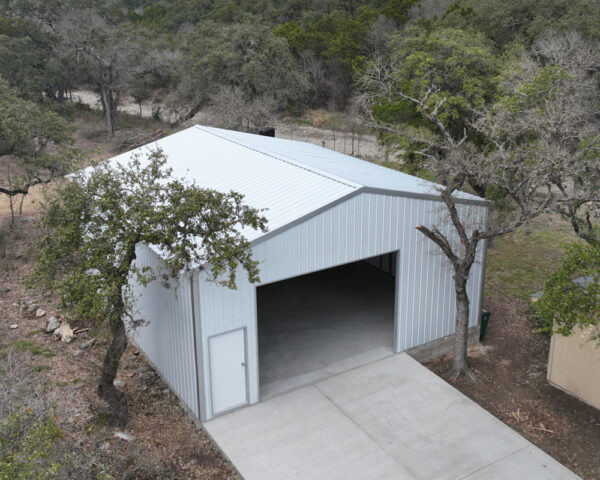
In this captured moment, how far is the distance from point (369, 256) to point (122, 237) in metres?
4.87

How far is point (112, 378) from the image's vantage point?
33.3 feet

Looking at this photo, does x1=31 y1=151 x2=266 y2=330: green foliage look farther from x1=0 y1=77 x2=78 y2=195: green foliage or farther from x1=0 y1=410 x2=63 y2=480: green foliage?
x1=0 y1=77 x2=78 y2=195: green foliage

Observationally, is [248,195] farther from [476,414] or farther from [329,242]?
[476,414]

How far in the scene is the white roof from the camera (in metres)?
10.9

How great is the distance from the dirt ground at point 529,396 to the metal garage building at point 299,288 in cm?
103

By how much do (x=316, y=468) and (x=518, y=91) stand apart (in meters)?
11.0

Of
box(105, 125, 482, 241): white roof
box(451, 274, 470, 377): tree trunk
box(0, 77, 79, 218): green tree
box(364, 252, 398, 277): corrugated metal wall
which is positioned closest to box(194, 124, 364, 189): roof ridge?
box(105, 125, 482, 241): white roof

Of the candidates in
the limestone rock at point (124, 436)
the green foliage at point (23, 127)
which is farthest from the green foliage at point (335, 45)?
the limestone rock at point (124, 436)

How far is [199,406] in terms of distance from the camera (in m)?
10.1

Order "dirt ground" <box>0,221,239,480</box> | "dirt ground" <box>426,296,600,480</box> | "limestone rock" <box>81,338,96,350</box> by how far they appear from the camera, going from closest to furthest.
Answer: "dirt ground" <box>0,221,239,480</box> < "dirt ground" <box>426,296,600,480</box> < "limestone rock" <box>81,338,96,350</box>

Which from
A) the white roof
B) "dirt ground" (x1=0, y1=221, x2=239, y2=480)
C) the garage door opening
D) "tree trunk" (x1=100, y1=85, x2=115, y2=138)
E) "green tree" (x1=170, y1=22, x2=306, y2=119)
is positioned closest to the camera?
"dirt ground" (x1=0, y1=221, x2=239, y2=480)

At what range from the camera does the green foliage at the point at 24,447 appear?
18.5 ft

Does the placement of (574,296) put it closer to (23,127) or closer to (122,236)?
(122,236)

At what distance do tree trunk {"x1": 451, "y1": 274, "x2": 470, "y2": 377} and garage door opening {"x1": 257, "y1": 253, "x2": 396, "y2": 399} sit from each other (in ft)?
4.78
